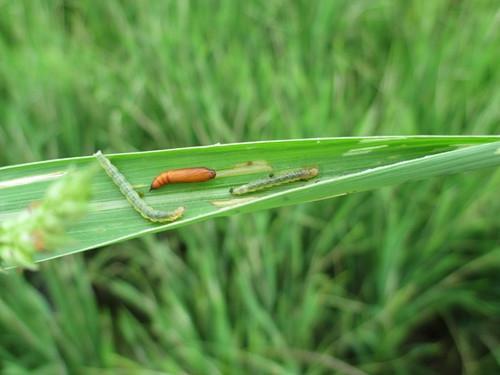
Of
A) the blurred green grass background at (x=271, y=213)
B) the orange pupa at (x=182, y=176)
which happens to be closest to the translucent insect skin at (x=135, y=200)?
the orange pupa at (x=182, y=176)

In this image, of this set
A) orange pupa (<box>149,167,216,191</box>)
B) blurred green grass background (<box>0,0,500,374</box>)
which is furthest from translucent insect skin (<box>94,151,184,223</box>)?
blurred green grass background (<box>0,0,500,374</box>)

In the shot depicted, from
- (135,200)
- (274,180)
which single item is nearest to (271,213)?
(274,180)

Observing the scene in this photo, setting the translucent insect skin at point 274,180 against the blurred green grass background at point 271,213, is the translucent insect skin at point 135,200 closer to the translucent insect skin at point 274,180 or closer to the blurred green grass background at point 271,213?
the translucent insect skin at point 274,180

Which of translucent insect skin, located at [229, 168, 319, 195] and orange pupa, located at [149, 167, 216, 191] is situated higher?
orange pupa, located at [149, 167, 216, 191]

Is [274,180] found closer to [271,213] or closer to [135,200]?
A: [135,200]

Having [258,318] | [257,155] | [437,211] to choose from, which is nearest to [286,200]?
[257,155]

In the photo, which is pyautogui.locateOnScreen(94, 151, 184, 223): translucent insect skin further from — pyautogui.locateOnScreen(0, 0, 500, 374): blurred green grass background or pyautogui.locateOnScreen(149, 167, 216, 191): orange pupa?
pyautogui.locateOnScreen(0, 0, 500, 374): blurred green grass background

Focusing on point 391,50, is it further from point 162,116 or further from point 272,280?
point 272,280
